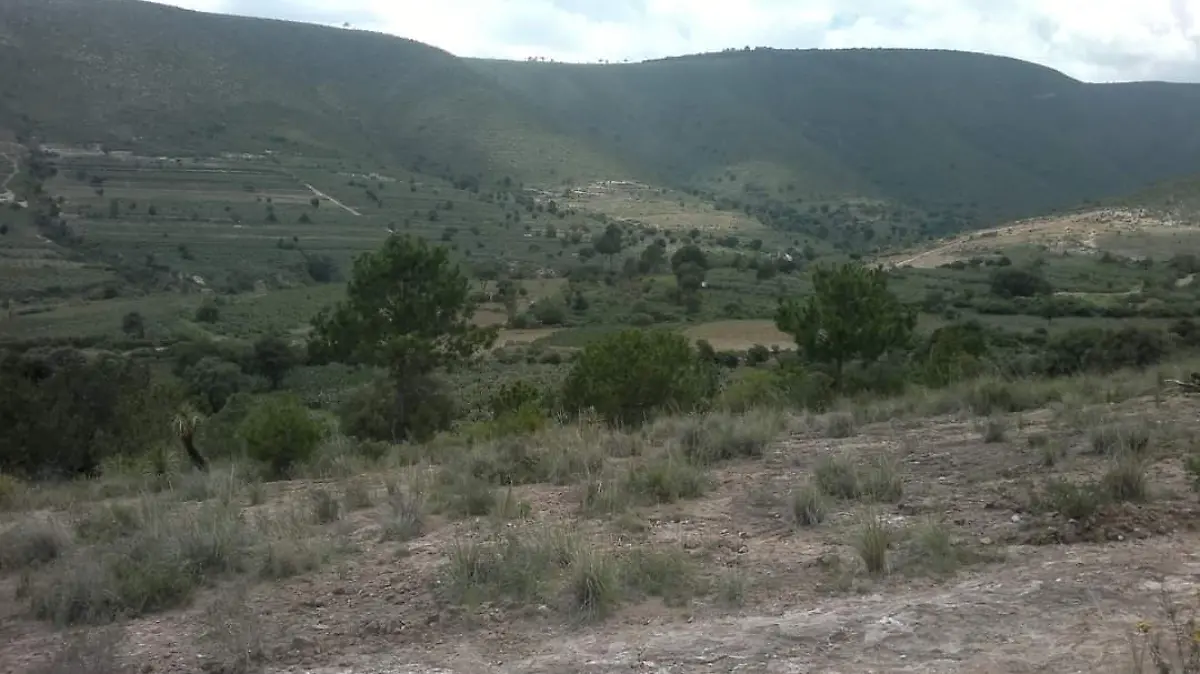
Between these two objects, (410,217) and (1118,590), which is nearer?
(1118,590)

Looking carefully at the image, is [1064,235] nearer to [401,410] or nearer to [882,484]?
[401,410]

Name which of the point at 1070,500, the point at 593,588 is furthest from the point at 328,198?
the point at 1070,500

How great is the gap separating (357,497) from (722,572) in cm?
456

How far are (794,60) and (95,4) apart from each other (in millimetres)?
115907

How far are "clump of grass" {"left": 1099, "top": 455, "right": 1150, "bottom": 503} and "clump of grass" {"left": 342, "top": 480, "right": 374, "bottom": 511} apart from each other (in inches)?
260

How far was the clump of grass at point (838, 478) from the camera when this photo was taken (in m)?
8.47

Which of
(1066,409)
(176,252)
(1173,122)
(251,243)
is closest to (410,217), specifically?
(251,243)

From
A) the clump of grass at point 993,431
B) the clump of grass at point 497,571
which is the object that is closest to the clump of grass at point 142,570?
the clump of grass at point 497,571

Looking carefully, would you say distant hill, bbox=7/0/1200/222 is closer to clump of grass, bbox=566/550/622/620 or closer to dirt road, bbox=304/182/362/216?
dirt road, bbox=304/182/362/216

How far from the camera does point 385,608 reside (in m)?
6.63

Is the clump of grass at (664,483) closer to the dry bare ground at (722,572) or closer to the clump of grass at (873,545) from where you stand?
the dry bare ground at (722,572)

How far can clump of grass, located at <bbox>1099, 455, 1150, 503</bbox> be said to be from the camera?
7.36 meters

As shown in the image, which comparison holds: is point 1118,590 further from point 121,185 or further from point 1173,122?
point 1173,122

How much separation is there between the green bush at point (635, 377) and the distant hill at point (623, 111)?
78.0 metres
